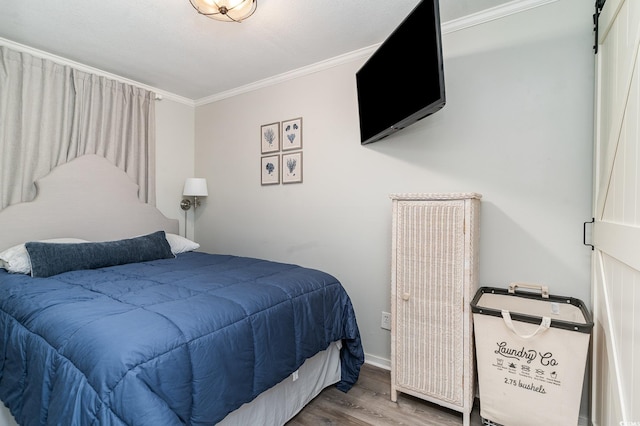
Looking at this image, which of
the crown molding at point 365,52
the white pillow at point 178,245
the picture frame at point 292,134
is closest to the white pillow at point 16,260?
the white pillow at point 178,245

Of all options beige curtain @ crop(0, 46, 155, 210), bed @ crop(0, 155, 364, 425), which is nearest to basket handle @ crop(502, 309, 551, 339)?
bed @ crop(0, 155, 364, 425)

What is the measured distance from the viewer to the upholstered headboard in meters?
2.44

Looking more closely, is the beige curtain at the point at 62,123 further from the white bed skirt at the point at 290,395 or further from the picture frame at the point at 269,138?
the white bed skirt at the point at 290,395

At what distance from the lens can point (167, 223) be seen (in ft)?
11.1

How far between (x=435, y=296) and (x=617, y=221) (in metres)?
0.93

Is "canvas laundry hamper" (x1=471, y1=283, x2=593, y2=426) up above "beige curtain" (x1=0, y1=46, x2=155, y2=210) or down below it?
below

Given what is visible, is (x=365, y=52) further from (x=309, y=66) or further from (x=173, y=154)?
(x=173, y=154)

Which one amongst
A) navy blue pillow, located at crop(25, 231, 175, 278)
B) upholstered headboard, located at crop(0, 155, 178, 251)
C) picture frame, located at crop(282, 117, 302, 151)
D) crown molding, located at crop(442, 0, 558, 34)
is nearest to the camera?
crown molding, located at crop(442, 0, 558, 34)

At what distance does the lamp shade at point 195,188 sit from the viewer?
3.45m

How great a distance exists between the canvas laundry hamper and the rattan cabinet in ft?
0.35

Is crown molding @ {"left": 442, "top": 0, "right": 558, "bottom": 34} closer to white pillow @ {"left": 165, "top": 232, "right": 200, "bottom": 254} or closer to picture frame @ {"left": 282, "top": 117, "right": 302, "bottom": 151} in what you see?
picture frame @ {"left": 282, "top": 117, "right": 302, "bottom": 151}

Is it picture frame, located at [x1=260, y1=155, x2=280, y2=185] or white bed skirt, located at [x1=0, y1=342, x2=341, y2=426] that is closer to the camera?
white bed skirt, located at [x1=0, y1=342, x2=341, y2=426]

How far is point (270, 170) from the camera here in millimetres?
3164

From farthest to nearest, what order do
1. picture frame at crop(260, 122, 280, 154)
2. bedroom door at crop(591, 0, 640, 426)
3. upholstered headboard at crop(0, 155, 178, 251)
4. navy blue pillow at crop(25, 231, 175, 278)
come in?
1. picture frame at crop(260, 122, 280, 154)
2. upholstered headboard at crop(0, 155, 178, 251)
3. navy blue pillow at crop(25, 231, 175, 278)
4. bedroom door at crop(591, 0, 640, 426)
